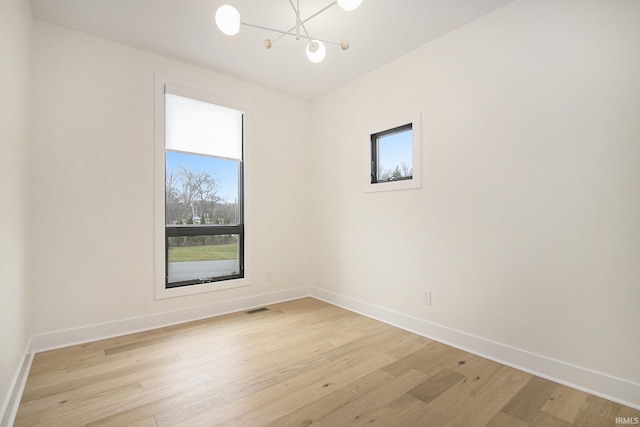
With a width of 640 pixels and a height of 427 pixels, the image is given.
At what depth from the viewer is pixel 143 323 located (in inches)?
115

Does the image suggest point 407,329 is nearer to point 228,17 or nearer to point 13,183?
point 228,17

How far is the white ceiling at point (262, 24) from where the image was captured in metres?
2.32

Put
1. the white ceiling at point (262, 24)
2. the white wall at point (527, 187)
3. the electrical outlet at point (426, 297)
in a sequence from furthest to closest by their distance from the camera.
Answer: the electrical outlet at point (426, 297), the white ceiling at point (262, 24), the white wall at point (527, 187)

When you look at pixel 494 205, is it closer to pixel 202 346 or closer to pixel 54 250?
pixel 202 346

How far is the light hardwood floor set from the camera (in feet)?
5.45

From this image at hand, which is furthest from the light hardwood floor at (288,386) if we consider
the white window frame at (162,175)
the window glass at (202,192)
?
the window glass at (202,192)

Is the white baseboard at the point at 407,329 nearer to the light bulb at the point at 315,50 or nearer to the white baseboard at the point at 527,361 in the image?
the white baseboard at the point at 527,361

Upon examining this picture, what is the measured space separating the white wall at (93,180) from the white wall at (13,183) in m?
0.21

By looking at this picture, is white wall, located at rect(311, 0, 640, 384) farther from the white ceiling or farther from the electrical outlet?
the white ceiling

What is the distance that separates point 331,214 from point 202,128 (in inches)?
72.7

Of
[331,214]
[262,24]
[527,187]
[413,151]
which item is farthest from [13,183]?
[527,187]

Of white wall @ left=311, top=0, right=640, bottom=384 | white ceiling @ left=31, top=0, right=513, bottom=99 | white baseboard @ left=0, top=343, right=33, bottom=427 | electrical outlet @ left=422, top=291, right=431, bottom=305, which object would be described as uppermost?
white ceiling @ left=31, top=0, right=513, bottom=99

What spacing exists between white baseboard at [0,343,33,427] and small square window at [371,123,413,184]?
10.6 feet

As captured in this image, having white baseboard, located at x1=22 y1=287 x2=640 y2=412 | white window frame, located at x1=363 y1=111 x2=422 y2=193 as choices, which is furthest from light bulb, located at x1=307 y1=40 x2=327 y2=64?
white baseboard, located at x1=22 y1=287 x2=640 y2=412
